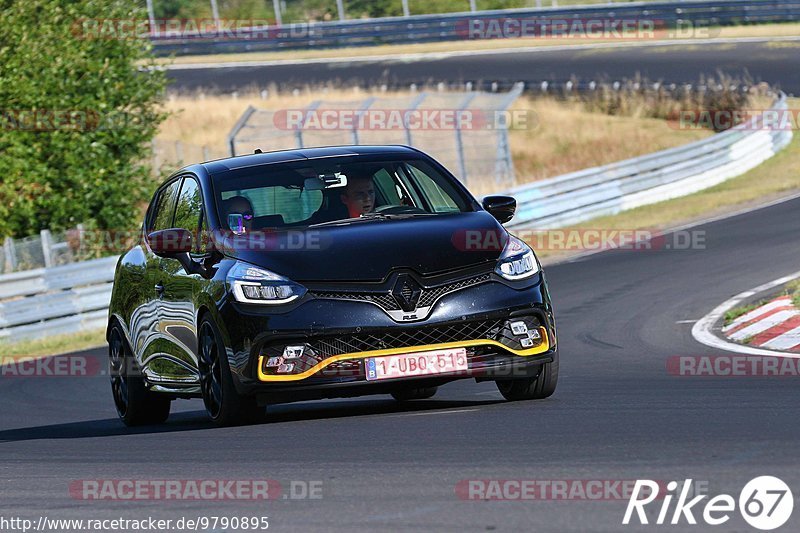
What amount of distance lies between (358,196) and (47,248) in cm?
1412

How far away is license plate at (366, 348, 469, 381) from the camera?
8.22 meters

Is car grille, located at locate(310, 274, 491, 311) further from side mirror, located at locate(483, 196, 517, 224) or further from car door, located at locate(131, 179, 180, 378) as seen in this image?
car door, located at locate(131, 179, 180, 378)

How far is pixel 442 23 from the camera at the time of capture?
53.3 metres

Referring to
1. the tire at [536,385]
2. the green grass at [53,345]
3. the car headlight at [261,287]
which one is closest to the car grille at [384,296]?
the car headlight at [261,287]

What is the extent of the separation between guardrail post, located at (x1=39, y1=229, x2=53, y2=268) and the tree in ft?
10.5

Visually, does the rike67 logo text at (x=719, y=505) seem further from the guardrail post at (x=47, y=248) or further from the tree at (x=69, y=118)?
the tree at (x=69, y=118)

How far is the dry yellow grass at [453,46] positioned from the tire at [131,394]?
3917 cm

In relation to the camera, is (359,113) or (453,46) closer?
(359,113)

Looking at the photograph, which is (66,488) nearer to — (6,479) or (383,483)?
(6,479)

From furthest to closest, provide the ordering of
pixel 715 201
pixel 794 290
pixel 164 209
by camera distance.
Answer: pixel 715 201, pixel 794 290, pixel 164 209

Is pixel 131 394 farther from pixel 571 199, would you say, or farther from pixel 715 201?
pixel 715 201

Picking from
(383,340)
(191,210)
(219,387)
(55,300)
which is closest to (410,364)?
(383,340)

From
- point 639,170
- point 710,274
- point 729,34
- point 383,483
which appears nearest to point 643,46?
point 729,34

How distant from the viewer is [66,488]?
23.1 feet
